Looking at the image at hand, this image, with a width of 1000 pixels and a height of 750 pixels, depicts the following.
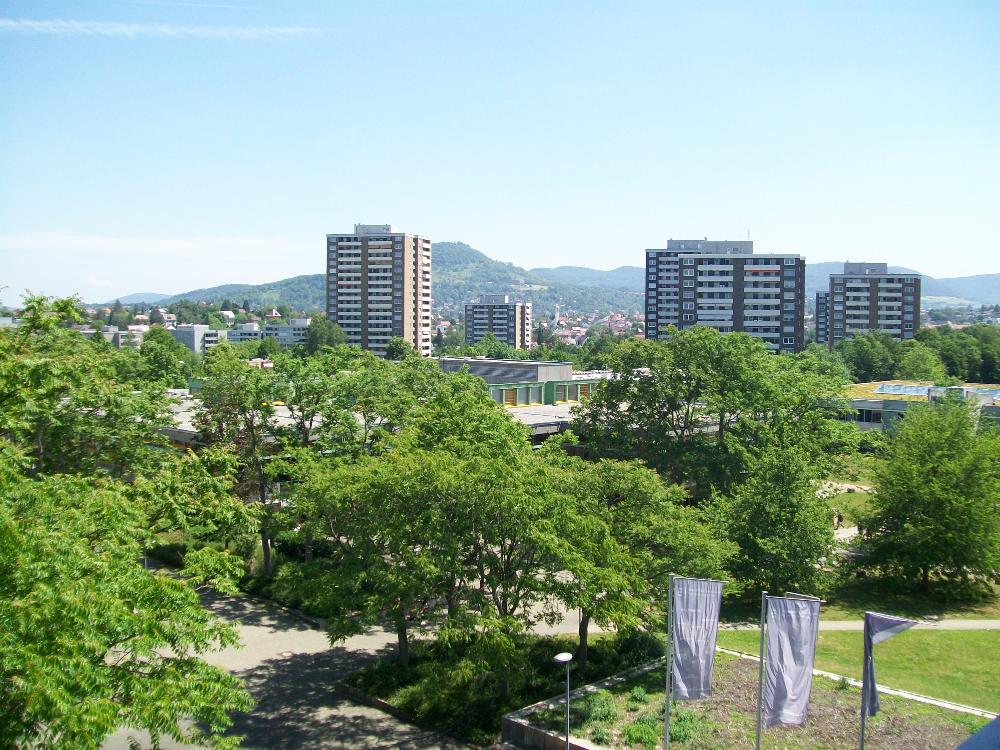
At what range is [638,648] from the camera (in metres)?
22.4

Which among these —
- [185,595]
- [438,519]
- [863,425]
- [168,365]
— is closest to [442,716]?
[438,519]

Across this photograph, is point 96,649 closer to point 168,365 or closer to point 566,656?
point 566,656

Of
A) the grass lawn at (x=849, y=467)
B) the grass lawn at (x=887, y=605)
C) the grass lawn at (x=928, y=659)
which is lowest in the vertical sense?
the grass lawn at (x=887, y=605)

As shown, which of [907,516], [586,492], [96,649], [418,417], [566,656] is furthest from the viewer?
[907,516]

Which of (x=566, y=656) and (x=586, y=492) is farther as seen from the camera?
(x=586, y=492)

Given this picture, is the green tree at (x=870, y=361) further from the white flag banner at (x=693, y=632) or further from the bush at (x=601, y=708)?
the white flag banner at (x=693, y=632)

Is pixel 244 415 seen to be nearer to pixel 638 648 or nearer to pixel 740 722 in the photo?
pixel 638 648

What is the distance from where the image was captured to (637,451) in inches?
1449

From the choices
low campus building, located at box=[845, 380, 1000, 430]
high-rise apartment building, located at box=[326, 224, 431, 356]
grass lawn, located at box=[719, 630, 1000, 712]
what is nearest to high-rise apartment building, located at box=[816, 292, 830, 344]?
high-rise apartment building, located at box=[326, 224, 431, 356]

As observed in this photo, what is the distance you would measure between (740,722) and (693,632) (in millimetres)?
4630

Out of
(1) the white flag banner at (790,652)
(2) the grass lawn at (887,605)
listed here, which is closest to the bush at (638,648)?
(2) the grass lawn at (887,605)

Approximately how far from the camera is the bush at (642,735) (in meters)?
17.1

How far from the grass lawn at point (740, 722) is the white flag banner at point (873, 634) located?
104 inches

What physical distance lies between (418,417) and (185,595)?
1444 centimetres
